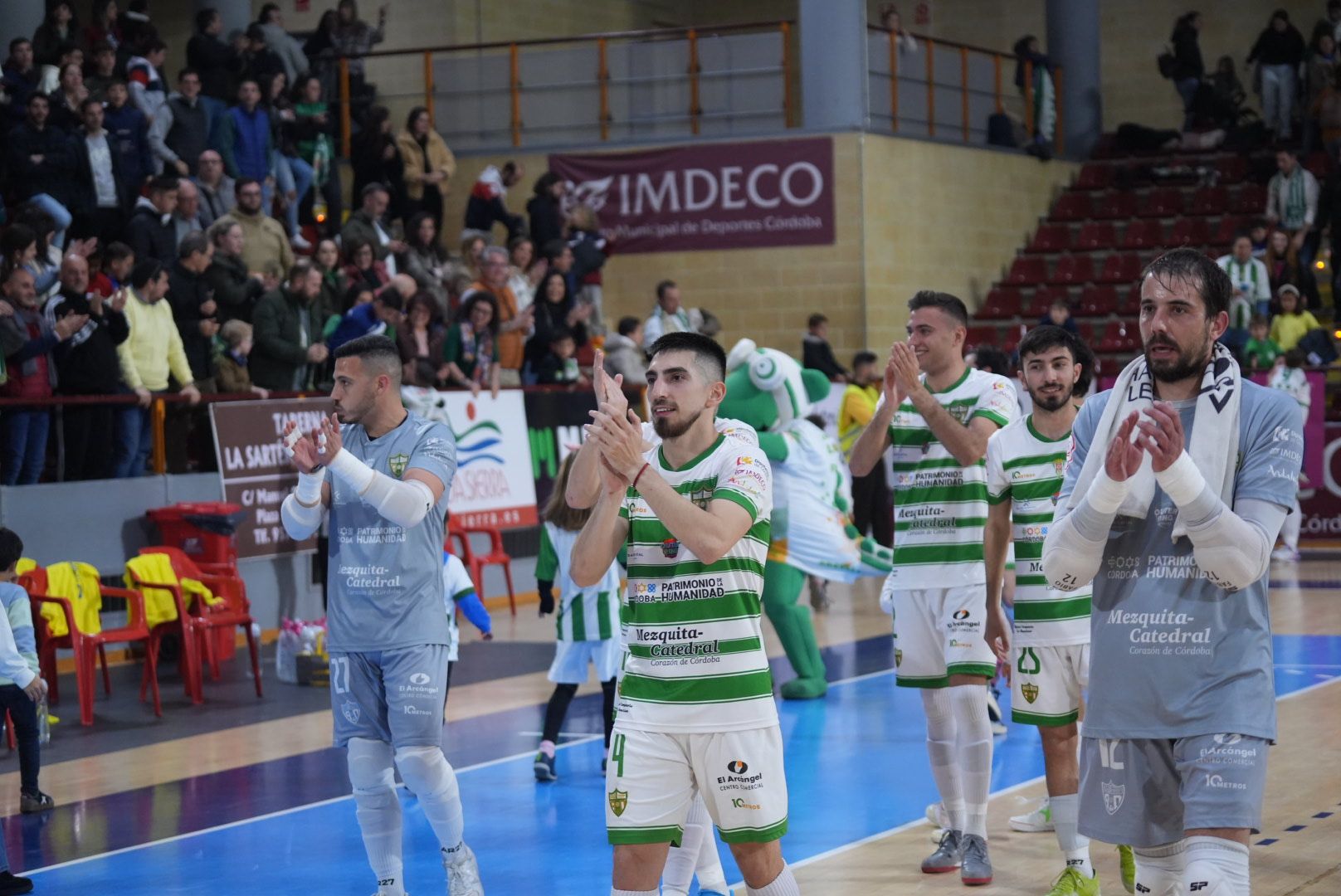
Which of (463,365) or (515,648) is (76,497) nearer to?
(515,648)

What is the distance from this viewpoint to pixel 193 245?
13.6 meters

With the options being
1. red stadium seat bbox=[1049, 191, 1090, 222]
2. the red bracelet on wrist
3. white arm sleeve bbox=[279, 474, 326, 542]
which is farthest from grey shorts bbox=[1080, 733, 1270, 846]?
red stadium seat bbox=[1049, 191, 1090, 222]

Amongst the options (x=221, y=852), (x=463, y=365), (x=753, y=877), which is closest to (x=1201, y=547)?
(x=753, y=877)

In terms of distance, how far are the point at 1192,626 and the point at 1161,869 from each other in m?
0.64

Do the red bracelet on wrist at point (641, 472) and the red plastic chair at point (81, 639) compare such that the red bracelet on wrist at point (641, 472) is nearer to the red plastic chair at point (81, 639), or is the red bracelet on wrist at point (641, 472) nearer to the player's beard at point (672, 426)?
the player's beard at point (672, 426)

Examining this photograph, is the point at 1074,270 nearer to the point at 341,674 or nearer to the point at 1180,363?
the point at 341,674

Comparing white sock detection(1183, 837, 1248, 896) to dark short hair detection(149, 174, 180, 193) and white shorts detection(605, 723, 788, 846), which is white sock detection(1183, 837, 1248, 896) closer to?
white shorts detection(605, 723, 788, 846)

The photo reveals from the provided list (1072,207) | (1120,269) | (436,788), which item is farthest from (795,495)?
(1072,207)

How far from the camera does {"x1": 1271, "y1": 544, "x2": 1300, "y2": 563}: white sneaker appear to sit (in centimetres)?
1780

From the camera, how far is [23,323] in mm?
11883

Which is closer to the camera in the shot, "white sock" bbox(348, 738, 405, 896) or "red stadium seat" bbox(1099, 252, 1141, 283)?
"white sock" bbox(348, 738, 405, 896)

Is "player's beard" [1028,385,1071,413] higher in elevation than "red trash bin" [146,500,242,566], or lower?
higher

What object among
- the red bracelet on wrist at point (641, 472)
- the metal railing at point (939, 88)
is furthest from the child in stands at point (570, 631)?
the metal railing at point (939, 88)

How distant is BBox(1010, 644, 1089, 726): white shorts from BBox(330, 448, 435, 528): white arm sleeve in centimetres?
224
